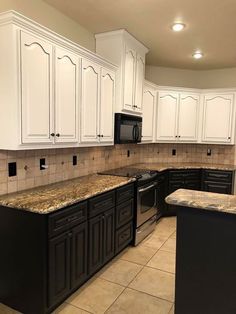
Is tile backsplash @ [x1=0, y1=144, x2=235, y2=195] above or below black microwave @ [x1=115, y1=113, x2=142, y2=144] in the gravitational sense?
below

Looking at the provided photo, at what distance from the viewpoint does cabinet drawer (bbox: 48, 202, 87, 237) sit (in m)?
1.92

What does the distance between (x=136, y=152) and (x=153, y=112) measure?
30.7 inches

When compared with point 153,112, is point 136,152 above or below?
below

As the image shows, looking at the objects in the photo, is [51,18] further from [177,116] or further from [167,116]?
[177,116]

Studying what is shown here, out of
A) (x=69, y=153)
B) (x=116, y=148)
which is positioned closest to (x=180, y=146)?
(x=116, y=148)

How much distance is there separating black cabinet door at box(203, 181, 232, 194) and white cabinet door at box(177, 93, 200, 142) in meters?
0.88

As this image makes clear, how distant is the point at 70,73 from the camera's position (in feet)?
8.26

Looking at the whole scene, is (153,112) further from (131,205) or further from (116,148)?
(131,205)

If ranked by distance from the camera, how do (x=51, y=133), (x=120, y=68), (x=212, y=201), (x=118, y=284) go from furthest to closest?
1. (x=120, y=68)
2. (x=118, y=284)
3. (x=51, y=133)
4. (x=212, y=201)

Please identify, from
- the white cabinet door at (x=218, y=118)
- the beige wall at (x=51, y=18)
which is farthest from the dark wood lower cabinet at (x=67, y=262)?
the white cabinet door at (x=218, y=118)

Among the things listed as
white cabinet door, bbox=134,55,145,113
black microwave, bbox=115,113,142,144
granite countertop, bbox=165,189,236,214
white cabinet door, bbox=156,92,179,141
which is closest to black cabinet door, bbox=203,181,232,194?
white cabinet door, bbox=156,92,179,141

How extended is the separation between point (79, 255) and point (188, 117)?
3400 mm

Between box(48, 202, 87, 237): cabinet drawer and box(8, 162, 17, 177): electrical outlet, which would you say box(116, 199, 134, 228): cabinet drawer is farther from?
box(8, 162, 17, 177): electrical outlet

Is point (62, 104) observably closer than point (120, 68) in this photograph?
Yes
